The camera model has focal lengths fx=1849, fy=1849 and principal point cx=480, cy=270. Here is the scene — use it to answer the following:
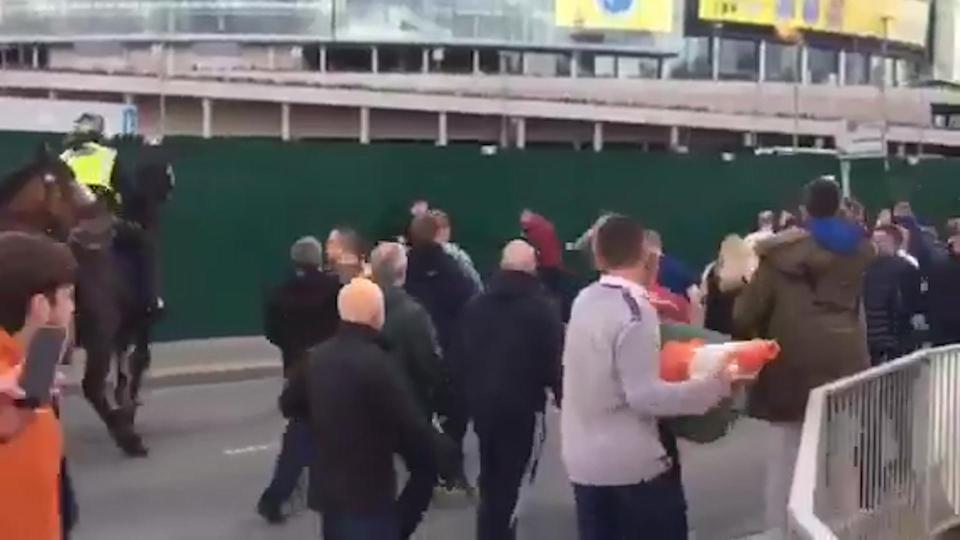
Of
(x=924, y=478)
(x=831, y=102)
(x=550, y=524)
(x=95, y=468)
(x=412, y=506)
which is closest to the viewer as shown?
(x=412, y=506)

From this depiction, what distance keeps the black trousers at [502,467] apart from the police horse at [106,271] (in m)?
2.87

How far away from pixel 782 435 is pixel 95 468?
5.79 m

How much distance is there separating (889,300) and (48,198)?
663cm

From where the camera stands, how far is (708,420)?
22.3 feet

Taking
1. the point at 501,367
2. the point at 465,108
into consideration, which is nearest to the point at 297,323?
the point at 501,367

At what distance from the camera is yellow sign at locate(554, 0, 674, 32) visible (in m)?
85.6

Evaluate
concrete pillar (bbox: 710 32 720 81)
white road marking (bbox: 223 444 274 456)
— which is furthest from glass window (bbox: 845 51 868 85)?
white road marking (bbox: 223 444 274 456)

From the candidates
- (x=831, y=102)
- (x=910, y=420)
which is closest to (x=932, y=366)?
(x=910, y=420)

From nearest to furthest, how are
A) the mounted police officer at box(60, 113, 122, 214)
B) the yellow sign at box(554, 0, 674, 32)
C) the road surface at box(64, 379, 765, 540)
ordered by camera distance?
the road surface at box(64, 379, 765, 540) < the mounted police officer at box(60, 113, 122, 214) < the yellow sign at box(554, 0, 674, 32)

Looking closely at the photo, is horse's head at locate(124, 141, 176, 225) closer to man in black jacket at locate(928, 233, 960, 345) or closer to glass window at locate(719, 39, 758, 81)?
man in black jacket at locate(928, 233, 960, 345)

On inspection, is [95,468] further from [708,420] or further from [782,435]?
[708,420]

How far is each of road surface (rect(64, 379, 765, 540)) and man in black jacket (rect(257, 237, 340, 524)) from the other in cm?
24

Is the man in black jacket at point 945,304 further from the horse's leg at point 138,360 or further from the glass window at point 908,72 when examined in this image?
the glass window at point 908,72

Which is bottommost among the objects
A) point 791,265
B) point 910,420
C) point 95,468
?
point 95,468
